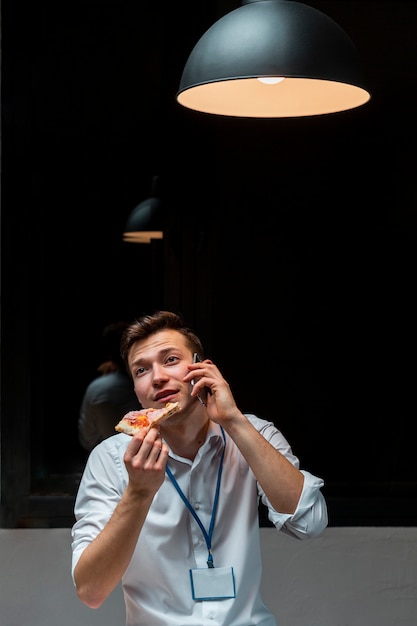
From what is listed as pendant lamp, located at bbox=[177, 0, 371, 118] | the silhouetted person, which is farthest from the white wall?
pendant lamp, located at bbox=[177, 0, 371, 118]

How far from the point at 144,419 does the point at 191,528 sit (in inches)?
13.3

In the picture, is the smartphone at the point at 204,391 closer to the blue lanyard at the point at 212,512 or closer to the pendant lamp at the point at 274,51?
the blue lanyard at the point at 212,512

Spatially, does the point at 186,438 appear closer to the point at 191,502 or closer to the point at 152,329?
the point at 191,502

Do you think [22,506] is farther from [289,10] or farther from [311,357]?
[289,10]

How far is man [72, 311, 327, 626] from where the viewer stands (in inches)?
103

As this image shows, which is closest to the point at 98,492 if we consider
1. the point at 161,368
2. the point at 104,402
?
the point at 161,368

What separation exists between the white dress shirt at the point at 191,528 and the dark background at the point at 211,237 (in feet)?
4.06

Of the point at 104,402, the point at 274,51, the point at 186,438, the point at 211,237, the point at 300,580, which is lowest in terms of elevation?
the point at 300,580

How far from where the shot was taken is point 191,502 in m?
2.78

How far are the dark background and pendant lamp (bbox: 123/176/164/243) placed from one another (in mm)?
32

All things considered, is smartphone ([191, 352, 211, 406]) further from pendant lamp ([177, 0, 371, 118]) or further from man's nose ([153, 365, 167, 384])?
pendant lamp ([177, 0, 371, 118])

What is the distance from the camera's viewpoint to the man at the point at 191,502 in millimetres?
2619

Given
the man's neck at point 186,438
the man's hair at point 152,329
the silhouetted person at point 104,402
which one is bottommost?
the silhouetted person at point 104,402

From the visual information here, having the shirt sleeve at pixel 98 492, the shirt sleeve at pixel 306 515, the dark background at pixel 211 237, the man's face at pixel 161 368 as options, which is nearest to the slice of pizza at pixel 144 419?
the man's face at pixel 161 368
